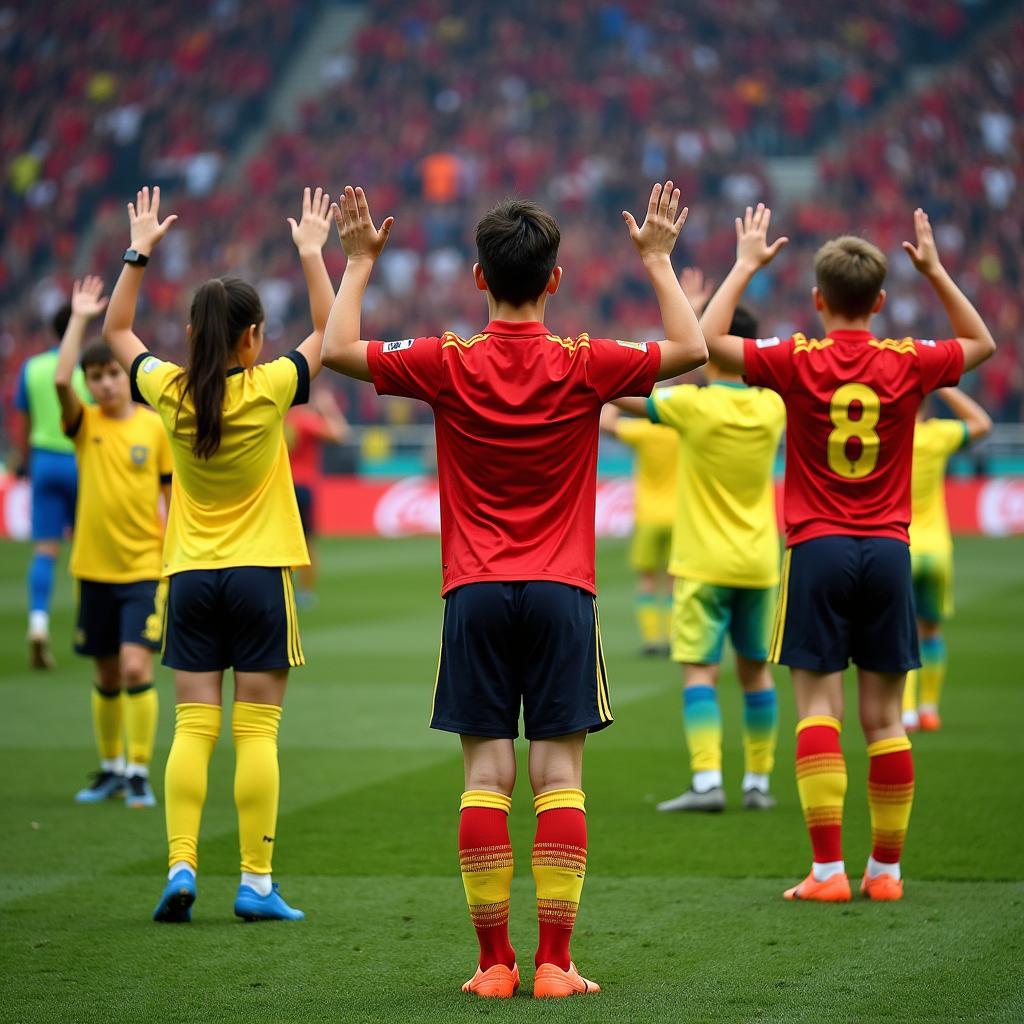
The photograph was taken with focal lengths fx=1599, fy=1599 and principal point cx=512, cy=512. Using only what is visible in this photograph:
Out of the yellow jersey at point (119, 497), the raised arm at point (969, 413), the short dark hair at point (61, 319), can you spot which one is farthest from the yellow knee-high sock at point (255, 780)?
the raised arm at point (969, 413)

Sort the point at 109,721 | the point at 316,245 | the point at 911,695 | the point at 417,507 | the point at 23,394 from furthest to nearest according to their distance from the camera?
the point at 417,507 → the point at 23,394 → the point at 911,695 → the point at 109,721 → the point at 316,245

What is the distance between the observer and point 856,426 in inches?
202

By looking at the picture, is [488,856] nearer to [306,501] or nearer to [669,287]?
[669,287]

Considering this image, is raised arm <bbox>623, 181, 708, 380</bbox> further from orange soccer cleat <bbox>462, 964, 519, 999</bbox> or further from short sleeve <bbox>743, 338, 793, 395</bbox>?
orange soccer cleat <bbox>462, 964, 519, 999</bbox>

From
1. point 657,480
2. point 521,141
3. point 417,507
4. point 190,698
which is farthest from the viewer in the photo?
point 521,141

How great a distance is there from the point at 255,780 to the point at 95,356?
244cm

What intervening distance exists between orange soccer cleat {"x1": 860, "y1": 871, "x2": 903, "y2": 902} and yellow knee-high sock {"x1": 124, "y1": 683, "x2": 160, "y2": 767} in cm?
319

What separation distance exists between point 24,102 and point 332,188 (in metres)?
9.51

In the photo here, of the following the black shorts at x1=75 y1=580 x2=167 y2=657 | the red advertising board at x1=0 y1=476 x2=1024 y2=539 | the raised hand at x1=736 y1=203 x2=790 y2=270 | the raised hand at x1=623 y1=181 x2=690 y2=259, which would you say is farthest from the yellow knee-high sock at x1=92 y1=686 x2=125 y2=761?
the red advertising board at x1=0 y1=476 x2=1024 y2=539

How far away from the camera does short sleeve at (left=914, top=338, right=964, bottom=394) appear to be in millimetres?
5117

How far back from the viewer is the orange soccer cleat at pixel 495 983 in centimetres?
407

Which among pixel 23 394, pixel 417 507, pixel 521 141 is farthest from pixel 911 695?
pixel 521 141

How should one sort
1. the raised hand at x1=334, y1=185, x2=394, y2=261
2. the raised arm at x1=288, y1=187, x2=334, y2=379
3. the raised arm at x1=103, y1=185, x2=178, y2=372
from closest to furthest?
the raised hand at x1=334, y1=185, x2=394, y2=261 → the raised arm at x1=288, y1=187, x2=334, y2=379 → the raised arm at x1=103, y1=185, x2=178, y2=372

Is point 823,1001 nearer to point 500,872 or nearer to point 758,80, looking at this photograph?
point 500,872
